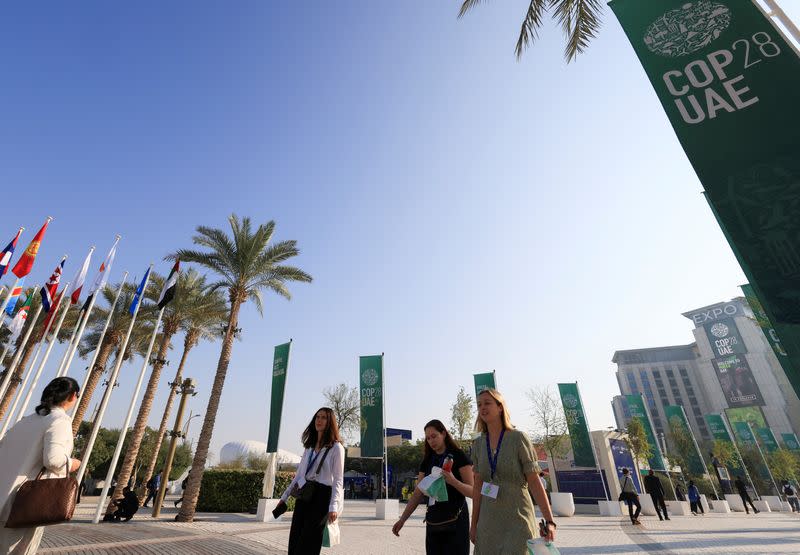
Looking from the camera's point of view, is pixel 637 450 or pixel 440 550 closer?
pixel 440 550

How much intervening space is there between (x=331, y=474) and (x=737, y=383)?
104608mm

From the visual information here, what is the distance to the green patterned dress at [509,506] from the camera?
2498 millimetres

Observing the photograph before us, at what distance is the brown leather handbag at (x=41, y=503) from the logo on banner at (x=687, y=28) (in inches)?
290

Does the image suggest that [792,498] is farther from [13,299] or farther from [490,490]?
[13,299]

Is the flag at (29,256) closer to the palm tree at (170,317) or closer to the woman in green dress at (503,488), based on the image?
the palm tree at (170,317)

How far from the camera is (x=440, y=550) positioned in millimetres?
3402

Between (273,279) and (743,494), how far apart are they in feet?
87.4

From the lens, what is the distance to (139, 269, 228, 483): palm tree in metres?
20.5

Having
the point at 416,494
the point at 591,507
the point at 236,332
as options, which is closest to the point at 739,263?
the point at 416,494

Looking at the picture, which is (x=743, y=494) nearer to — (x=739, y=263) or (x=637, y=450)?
(x=637, y=450)

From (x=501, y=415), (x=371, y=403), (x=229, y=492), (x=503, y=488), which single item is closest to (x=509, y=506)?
(x=503, y=488)

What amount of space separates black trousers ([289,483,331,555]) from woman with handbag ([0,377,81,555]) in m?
1.72

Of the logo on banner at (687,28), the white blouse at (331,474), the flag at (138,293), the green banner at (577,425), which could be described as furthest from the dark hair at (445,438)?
the green banner at (577,425)

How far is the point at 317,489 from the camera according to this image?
3.62m
